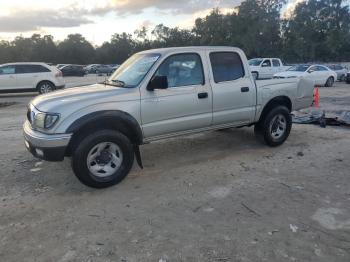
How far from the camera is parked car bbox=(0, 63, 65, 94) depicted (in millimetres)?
17703

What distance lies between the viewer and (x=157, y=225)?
4.17m

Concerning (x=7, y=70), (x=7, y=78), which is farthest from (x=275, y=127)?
(x=7, y=70)

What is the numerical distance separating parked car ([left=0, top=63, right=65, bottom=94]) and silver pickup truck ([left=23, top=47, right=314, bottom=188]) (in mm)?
12911

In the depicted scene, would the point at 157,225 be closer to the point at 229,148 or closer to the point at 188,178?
the point at 188,178

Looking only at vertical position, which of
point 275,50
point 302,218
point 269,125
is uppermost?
point 275,50

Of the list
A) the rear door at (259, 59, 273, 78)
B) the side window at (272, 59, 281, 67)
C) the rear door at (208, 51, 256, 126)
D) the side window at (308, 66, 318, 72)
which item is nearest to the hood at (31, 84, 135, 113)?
the rear door at (208, 51, 256, 126)

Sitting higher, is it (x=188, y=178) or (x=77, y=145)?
(x=77, y=145)

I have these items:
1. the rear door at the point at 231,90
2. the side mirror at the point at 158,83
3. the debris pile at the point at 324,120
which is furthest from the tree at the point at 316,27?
the side mirror at the point at 158,83

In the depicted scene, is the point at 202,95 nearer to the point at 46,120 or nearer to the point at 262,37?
the point at 46,120

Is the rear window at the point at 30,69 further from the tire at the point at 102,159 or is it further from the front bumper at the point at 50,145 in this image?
the tire at the point at 102,159

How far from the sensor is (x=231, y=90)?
6.32 m

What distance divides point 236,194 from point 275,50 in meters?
59.0

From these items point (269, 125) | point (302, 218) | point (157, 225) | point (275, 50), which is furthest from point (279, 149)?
point (275, 50)

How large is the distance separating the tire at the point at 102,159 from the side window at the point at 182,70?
118 centimetres
